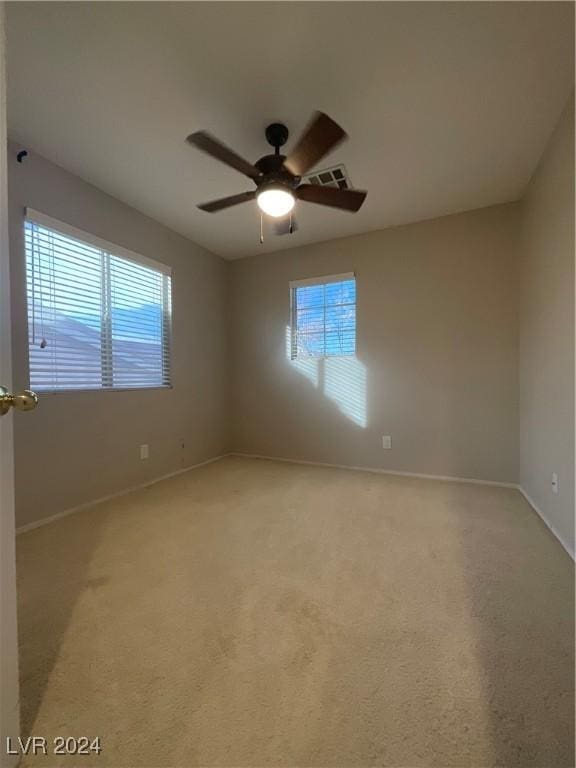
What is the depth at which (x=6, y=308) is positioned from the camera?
76 cm

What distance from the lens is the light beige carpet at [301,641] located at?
0.88m

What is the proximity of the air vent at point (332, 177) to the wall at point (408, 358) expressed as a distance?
3.62ft

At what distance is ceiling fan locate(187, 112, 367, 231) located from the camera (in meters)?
1.53

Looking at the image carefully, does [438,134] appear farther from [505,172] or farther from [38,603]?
[38,603]

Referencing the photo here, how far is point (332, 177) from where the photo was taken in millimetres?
2314

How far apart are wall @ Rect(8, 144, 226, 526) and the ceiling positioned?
265mm

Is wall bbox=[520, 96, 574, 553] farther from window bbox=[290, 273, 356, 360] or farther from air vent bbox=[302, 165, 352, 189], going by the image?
window bbox=[290, 273, 356, 360]

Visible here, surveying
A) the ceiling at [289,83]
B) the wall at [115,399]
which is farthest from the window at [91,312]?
the ceiling at [289,83]

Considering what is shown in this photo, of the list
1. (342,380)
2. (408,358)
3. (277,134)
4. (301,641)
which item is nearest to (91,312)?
(277,134)

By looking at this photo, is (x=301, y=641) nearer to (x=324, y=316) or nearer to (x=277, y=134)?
(x=277, y=134)

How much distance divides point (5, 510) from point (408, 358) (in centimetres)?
317

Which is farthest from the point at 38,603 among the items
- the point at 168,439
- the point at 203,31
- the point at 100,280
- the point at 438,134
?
the point at 438,134

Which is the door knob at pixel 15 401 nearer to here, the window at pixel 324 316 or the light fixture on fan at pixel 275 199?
the light fixture on fan at pixel 275 199

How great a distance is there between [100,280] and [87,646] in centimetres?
244
